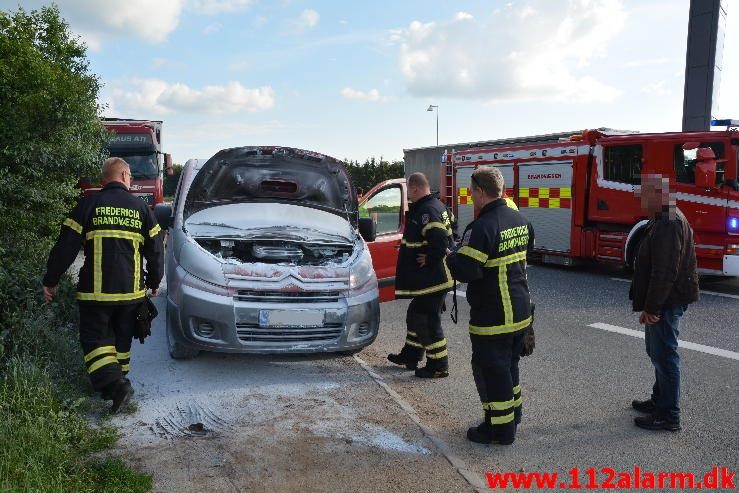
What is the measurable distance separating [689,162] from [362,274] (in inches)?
257

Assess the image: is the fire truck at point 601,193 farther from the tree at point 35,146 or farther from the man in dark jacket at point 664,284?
the tree at point 35,146

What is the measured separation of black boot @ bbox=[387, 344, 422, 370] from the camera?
5.38 m

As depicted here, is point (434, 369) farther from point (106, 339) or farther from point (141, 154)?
point (141, 154)

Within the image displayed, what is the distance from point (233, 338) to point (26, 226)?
371 centimetres

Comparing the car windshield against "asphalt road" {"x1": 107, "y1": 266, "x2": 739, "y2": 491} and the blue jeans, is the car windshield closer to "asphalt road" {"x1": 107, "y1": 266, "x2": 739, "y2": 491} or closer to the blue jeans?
"asphalt road" {"x1": 107, "y1": 266, "x2": 739, "y2": 491}

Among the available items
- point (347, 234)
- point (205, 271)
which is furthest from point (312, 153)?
point (205, 271)

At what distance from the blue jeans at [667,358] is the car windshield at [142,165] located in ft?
44.2

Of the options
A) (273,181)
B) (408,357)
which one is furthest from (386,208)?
(408,357)

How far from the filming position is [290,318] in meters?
4.70

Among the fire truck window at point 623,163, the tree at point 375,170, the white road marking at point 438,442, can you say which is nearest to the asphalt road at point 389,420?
the white road marking at point 438,442

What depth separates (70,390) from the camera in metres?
4.07

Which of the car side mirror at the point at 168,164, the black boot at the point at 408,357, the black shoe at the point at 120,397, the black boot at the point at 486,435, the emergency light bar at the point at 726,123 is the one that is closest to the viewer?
the black boot at the point at 486,435

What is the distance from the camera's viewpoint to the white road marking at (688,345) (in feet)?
19.4

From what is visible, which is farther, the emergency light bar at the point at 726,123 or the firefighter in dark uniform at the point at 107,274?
the emergency light bar at the point at 726,123
